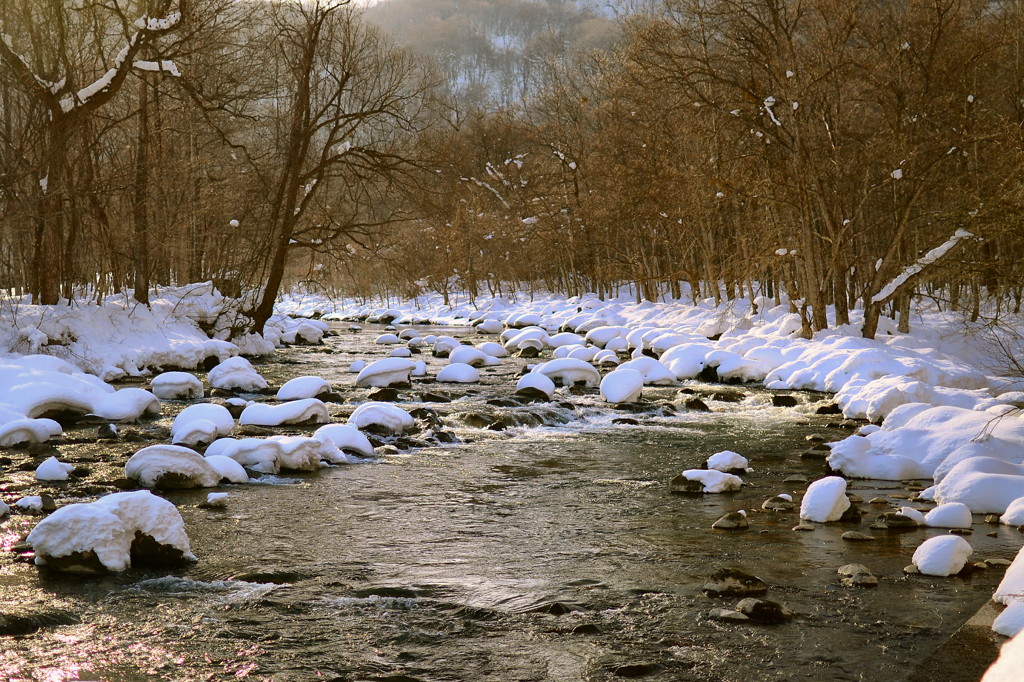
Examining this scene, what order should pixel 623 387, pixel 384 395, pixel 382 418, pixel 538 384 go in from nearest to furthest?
pixel 382 418
pixel 623 387
pixel 384 395
pixel 538 384

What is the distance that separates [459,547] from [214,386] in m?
8.97

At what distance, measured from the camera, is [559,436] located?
35.6 feet

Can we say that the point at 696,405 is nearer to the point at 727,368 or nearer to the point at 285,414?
the point at 727,368

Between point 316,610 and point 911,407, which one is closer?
point 316,610

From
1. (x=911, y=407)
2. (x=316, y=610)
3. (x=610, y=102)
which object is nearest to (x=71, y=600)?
(x=316, y=610)

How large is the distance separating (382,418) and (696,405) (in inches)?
182

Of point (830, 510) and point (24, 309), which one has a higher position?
point (24, 309)

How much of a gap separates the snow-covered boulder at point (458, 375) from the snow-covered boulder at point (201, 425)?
232 inches

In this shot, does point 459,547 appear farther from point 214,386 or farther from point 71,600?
point 214,386

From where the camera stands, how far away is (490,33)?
14100 cm

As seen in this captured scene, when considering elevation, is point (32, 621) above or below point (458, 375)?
below

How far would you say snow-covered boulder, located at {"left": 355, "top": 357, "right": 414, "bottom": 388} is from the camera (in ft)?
48.1

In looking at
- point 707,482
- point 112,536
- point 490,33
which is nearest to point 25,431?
point 112,536

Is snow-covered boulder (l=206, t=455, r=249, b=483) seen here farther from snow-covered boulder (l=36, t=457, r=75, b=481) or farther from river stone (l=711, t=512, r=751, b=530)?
river stone (l=711, t=512, r=751, b=530)
